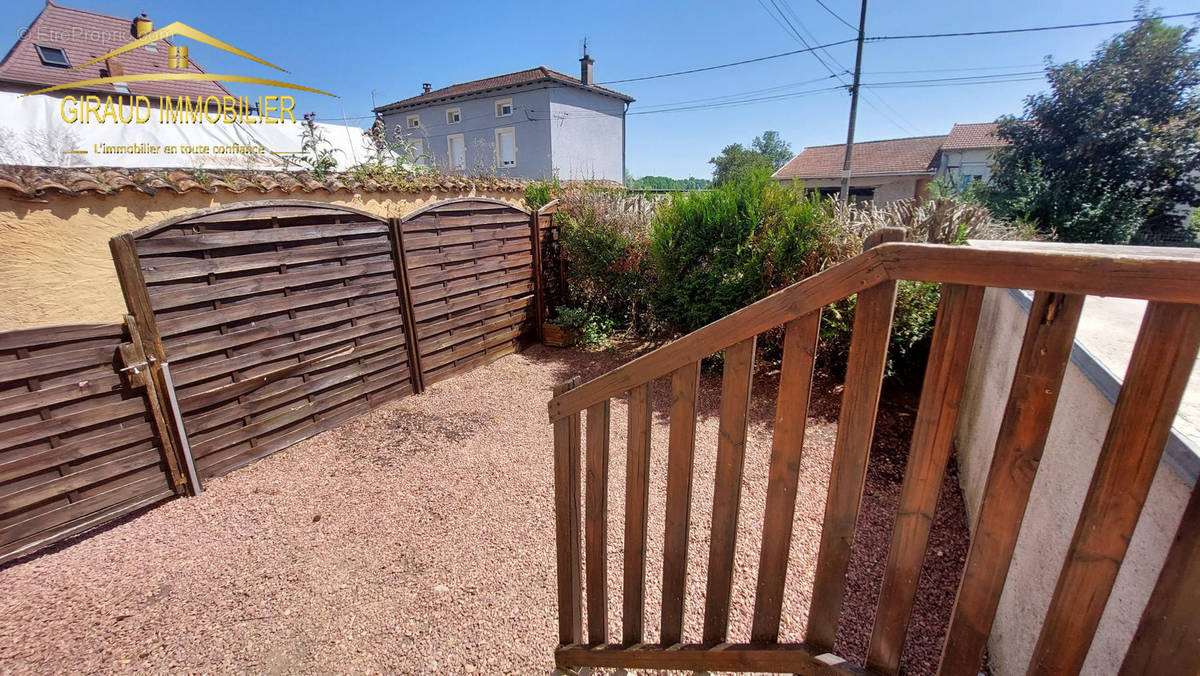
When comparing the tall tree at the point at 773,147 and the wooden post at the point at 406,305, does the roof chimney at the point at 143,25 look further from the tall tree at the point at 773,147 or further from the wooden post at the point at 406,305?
the tall tree at the point at 773,147

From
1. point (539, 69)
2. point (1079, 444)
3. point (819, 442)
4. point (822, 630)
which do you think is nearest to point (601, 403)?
point (822, 630)

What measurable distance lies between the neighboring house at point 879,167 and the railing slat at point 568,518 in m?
21.4

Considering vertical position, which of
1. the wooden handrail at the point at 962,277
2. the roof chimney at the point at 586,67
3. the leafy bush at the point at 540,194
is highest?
the roof chimney at the point at 586,67

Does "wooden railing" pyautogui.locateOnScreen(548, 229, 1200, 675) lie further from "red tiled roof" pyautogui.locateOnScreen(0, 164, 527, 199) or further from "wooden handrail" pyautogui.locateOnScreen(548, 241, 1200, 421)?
"red tiled roof" pyautogui.locateOnScreen(0, 164, 527, 199)

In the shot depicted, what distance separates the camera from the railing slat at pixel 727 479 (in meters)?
1.16

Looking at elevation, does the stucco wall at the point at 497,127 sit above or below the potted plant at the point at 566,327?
above

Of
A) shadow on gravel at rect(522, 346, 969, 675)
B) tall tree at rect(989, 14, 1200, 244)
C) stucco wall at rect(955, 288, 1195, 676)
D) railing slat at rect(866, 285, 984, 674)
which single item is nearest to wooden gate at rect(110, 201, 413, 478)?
shadow on gravel at rect(522, 346, 969, 675)

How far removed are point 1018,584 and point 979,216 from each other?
4.53 metres

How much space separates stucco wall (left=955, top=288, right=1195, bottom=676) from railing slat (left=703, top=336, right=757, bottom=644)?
2.73 feet

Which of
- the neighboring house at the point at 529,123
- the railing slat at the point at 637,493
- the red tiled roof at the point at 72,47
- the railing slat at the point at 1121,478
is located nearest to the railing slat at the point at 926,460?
the railing slat at the point at 1121,478

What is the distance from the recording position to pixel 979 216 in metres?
4.87

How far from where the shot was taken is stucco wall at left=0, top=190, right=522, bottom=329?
11.0 ft

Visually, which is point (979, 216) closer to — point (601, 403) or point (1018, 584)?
point (1018, 584)

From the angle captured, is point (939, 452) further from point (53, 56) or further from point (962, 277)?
point (53, 56)
